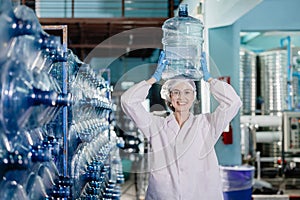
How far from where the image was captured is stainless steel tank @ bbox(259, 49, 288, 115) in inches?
335

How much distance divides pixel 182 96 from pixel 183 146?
0.91 ft

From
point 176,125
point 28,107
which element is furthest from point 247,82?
point 28,107

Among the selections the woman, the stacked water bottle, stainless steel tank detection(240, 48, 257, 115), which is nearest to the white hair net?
the woman

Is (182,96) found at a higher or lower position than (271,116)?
higher

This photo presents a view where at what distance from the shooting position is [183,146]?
8.40 feet

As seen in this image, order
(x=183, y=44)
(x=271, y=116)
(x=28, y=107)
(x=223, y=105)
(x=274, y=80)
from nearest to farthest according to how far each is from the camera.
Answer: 1. (x=28, y=107)
2. (x=223, y=105)
3. (x=183, y=44)
4. (x=271, y=116)
5. (x=274, y=80)

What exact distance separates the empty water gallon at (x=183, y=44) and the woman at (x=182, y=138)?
0.62 m

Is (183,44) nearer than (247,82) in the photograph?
Yes

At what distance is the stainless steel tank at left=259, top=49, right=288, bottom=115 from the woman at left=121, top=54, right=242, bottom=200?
6.02 metres

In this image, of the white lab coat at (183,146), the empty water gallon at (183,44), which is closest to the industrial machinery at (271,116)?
the empty water gallon at (183,44)

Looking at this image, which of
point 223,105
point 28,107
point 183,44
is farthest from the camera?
point 183,44

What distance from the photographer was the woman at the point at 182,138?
251cm

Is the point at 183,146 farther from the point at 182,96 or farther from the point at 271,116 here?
the point at 271,116

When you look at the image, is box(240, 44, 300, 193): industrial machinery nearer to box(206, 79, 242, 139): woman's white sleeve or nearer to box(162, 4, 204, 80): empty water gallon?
box(162, 4, 204, 80): empty water gallon
